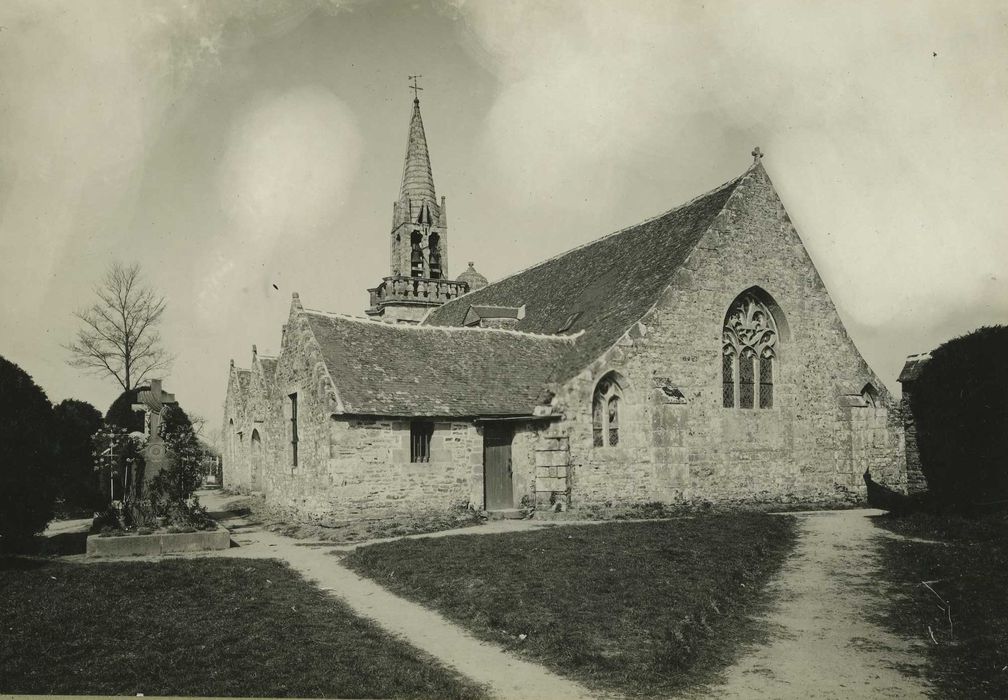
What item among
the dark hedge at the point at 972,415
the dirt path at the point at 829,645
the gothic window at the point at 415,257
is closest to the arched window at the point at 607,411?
the dirt path at the point at 829,645

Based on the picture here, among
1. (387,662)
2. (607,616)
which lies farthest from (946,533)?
(387,662)

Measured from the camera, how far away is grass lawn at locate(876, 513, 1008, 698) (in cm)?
684

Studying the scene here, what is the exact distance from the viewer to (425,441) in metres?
18.3

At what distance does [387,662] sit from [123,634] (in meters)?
3.25

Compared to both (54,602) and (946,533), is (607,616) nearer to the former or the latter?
(54,602)

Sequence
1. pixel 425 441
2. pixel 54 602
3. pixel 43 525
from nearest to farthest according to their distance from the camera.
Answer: pixel 54 602
pixel 43 525
pixel 425 441

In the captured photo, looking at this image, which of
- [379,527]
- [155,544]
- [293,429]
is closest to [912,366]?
[379,527]

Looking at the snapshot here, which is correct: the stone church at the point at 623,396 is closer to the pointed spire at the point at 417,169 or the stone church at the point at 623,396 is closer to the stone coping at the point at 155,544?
the stone coping at the point at 155,544

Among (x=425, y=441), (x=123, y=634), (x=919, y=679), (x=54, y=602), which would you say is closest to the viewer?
(x=919, y=679)

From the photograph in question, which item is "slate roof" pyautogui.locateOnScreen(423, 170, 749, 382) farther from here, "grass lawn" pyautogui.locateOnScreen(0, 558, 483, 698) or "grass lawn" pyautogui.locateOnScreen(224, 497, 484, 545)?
"grass lawn" pyautogui.locateOnScreen(0, 558, 483, 698)

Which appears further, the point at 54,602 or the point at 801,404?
the point at 801,404

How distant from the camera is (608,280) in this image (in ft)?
78.1

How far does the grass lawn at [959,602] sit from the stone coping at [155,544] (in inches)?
492

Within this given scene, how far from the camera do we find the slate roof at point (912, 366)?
24969 mm
